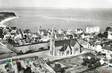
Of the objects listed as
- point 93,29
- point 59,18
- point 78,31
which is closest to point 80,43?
point 78,31

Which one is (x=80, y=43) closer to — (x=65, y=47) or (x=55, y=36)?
(x=65, y=47)

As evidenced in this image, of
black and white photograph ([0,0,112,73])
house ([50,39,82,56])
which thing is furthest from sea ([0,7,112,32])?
house ([50,39,82,56])

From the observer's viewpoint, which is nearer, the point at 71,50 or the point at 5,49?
the point at 5,49

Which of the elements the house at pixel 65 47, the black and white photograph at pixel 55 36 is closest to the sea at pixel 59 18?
the black and white photograph at pixel 55 36

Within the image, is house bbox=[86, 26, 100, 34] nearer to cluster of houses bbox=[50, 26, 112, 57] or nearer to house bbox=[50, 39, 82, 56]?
cluster of houses bbox=[50, 26, 112, 57]

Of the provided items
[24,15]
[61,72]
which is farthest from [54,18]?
[61,72]

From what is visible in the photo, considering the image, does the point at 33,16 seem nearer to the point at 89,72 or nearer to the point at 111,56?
the point at 89,72

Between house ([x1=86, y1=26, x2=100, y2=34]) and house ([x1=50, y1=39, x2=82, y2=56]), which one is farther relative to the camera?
house ([x1=86, y1=26, x2=100, y2=34])
